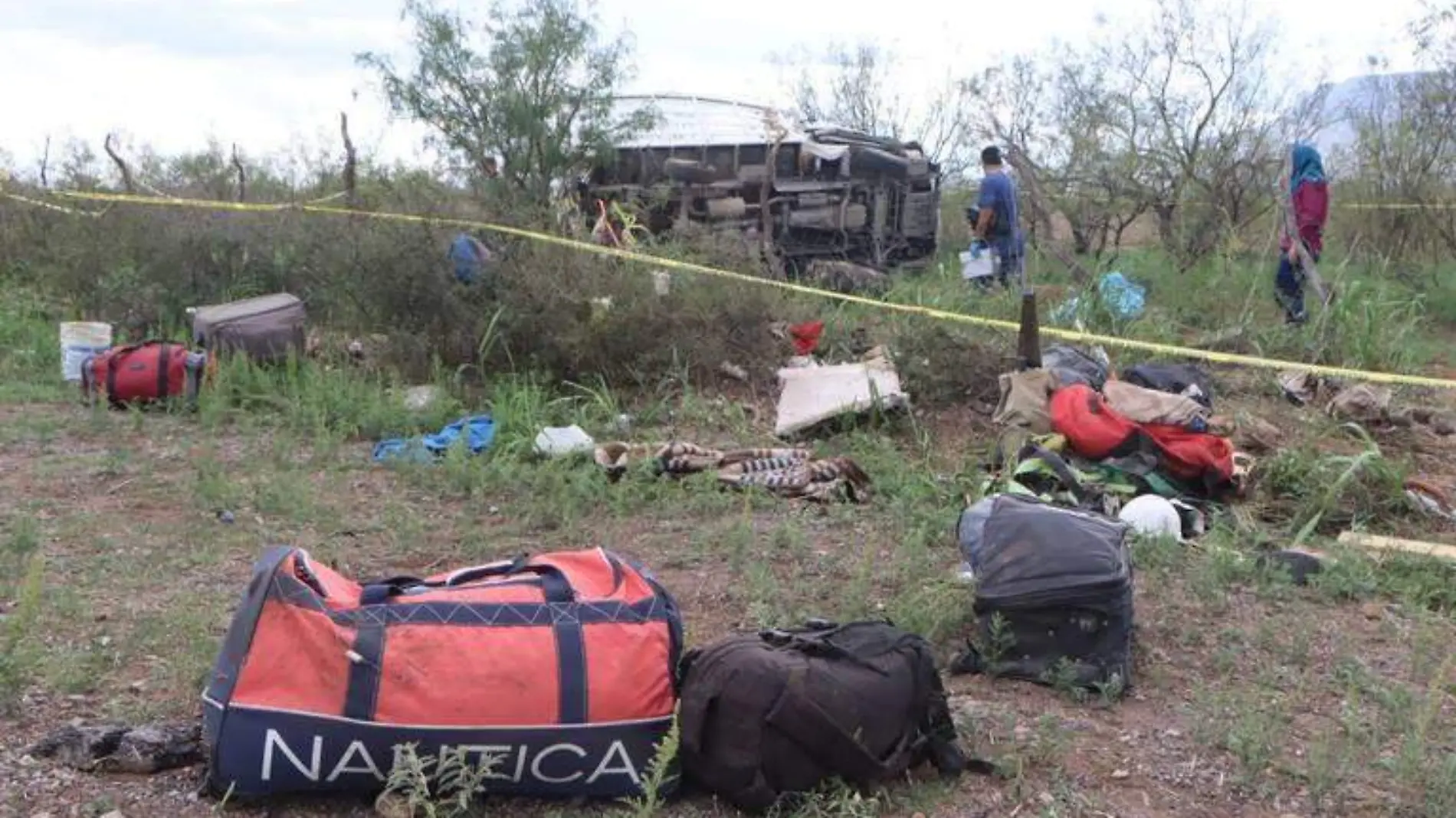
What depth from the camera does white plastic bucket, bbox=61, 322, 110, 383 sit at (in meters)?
8.07

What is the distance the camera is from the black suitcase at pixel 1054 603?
3.72 metres

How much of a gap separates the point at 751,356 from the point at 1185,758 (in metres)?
4.58

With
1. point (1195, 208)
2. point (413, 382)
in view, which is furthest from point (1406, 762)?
point (1195, 208)

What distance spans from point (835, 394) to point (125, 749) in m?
4.26

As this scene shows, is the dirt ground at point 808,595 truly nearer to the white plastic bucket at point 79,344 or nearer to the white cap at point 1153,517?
the white cap at point 1153,517

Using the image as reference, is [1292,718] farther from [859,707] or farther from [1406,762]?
[859,707]

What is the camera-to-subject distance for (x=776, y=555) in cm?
491

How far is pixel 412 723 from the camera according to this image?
2.89 meters

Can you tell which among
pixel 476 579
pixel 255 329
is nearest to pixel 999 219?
pixel 255 329

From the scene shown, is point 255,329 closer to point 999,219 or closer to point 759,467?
point 759,467

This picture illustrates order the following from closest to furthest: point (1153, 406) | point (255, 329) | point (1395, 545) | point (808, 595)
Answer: point (808, 595) → point (1395, 545) → point (1153, 406) → point (255, 329)

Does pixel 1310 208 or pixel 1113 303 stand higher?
pixel 1310 208

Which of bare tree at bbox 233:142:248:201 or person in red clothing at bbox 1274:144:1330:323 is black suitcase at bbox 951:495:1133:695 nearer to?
person in red clothing at bbox 1274:144:1330:323

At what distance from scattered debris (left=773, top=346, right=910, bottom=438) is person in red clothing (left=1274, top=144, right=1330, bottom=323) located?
3782 millimetres
